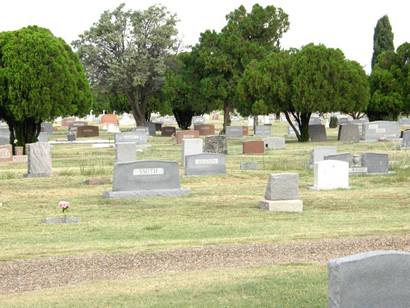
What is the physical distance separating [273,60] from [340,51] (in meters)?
3.85

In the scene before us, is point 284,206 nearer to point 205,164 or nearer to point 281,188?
point 281,188

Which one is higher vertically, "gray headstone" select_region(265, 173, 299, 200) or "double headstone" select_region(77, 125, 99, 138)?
"double headstone" select_region(77, 125, 99, 138)

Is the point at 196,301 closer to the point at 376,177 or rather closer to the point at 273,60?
the point at 376,177

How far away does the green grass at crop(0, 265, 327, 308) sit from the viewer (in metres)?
7.84

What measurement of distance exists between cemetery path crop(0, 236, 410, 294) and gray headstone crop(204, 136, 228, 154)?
2061 centimetres

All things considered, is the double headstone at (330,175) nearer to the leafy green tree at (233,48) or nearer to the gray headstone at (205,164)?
the gray headstone at (205,164)

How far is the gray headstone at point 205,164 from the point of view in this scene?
24109mm

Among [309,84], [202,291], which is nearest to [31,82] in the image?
[309,84]

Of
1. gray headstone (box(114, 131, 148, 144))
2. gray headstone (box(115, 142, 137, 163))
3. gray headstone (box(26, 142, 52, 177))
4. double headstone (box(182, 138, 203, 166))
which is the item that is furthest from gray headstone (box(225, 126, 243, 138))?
gray headstone (box(26, 142, 52, 177))

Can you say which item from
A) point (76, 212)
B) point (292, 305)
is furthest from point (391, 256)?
point (76, 212)

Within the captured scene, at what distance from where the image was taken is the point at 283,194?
651 inches

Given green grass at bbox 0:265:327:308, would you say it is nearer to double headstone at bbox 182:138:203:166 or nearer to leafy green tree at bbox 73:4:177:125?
double headstone at bbox 182:138:203:166

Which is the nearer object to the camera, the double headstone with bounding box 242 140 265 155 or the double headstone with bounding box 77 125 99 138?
the double headstone with bounding box 242 140 265 155

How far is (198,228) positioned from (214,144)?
1856 cm
